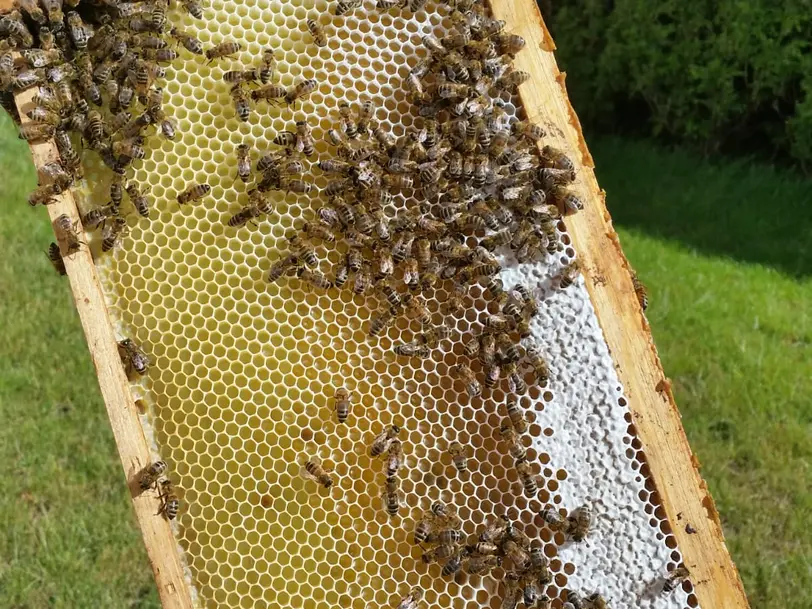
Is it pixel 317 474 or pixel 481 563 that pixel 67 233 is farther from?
pixel 481 563

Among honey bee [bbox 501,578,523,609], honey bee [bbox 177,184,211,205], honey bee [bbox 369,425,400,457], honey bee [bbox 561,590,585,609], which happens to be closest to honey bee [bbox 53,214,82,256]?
honey bee [bbox 177,184,211,205]

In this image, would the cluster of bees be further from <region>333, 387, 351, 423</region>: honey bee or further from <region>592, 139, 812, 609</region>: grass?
<region>592, 139, 812, 609</region>: grass

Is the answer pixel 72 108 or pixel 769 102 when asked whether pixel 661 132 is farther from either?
pixel 72 108

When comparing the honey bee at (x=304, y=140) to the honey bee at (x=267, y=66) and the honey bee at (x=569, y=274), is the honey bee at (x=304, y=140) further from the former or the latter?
the honey bee at (x=569, y=274)

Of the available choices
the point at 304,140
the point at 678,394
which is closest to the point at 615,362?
the point at 304,140

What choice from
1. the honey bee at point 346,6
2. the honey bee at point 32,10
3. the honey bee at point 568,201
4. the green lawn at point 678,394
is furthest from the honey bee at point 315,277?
the green lawn at point 678,394

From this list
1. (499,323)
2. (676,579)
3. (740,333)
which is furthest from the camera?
(740,333)
